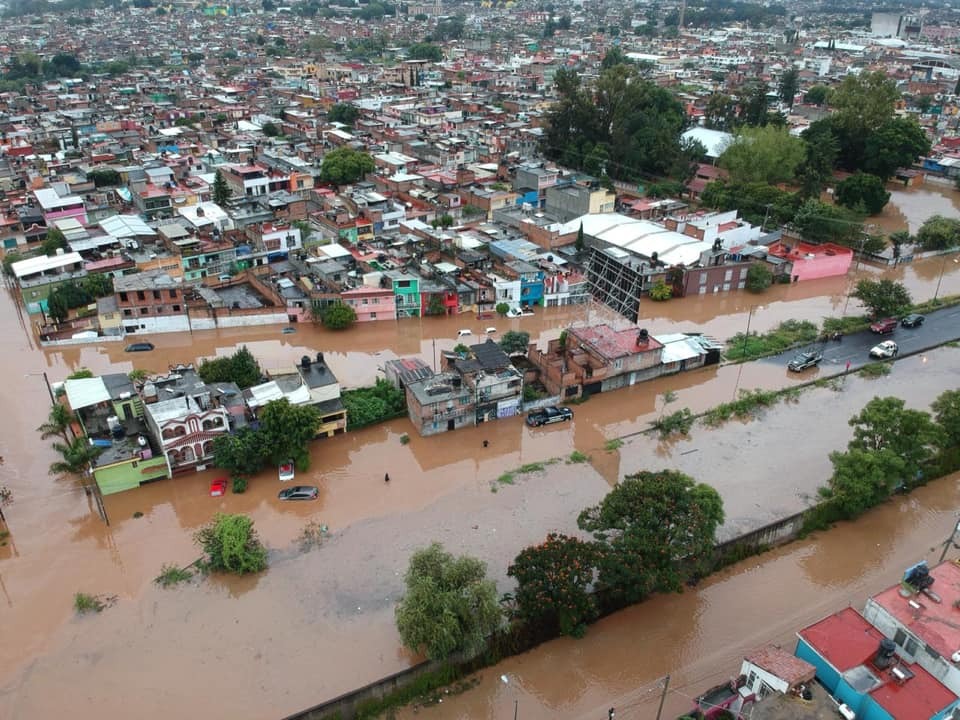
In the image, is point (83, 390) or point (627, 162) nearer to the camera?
point (83, 390)

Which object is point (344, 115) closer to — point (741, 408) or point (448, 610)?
point (741, 408)

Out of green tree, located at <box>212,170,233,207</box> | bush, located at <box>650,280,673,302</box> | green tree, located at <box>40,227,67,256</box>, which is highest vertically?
green tree, located at <box>212,170,233,207</box>

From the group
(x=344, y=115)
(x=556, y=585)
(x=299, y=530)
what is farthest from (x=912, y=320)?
(x=344, y=115)

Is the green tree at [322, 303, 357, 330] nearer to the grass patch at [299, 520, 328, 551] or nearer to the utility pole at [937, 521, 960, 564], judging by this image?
the grass patch at [299, 520, 328, 551]

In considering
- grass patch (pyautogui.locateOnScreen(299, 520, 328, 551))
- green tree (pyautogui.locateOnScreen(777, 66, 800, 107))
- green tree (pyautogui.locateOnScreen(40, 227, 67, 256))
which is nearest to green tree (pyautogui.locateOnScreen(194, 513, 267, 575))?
grass patch (pyautogui.locateOnScreen(299, 520, 328, 551))

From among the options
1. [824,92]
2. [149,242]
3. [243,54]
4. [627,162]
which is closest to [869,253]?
[627,162]

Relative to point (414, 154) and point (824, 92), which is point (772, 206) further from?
point (824, 92)
